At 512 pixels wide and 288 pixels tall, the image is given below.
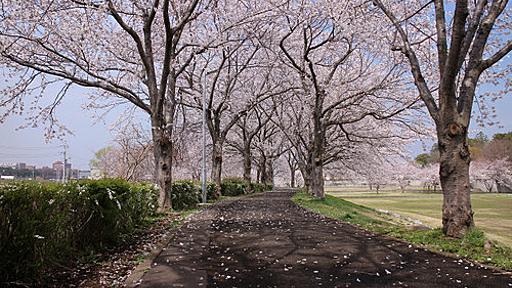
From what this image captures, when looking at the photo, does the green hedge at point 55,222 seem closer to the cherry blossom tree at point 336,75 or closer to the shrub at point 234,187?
the cherry blossom tree at point 336,75

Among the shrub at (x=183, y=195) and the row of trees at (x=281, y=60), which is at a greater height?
the row of trees at (x=281, y=60)

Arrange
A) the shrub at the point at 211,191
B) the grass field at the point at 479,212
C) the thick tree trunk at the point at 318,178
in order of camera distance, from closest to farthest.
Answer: the thick tree trunk at the point at 318,178
the grass field at the point at 479,212
the shrub at the point at 211,191

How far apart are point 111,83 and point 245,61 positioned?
1180 cm

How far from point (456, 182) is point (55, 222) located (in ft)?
21.3

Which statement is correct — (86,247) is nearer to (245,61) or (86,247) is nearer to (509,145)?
(245,61)

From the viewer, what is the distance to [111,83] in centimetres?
1345

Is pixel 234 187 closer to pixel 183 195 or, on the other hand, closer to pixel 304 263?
pixel 183 195

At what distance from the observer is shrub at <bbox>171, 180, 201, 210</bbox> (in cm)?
1475

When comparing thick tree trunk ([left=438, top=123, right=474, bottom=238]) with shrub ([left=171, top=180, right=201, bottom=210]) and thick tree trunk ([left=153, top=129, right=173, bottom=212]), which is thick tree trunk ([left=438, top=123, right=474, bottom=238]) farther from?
shrub ([left=171, top=180, right=201, bottom=210])

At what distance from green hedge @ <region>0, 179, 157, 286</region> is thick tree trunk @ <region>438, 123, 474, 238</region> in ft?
19.0

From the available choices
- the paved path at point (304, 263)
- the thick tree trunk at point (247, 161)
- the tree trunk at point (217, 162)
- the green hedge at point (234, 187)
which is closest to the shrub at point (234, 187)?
the green hedge at point (234, 187)

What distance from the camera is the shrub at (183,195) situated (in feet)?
48.4

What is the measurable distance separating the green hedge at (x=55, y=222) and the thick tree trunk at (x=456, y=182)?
580 cm

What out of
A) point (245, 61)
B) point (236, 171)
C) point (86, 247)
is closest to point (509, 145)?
point (236, 171)
